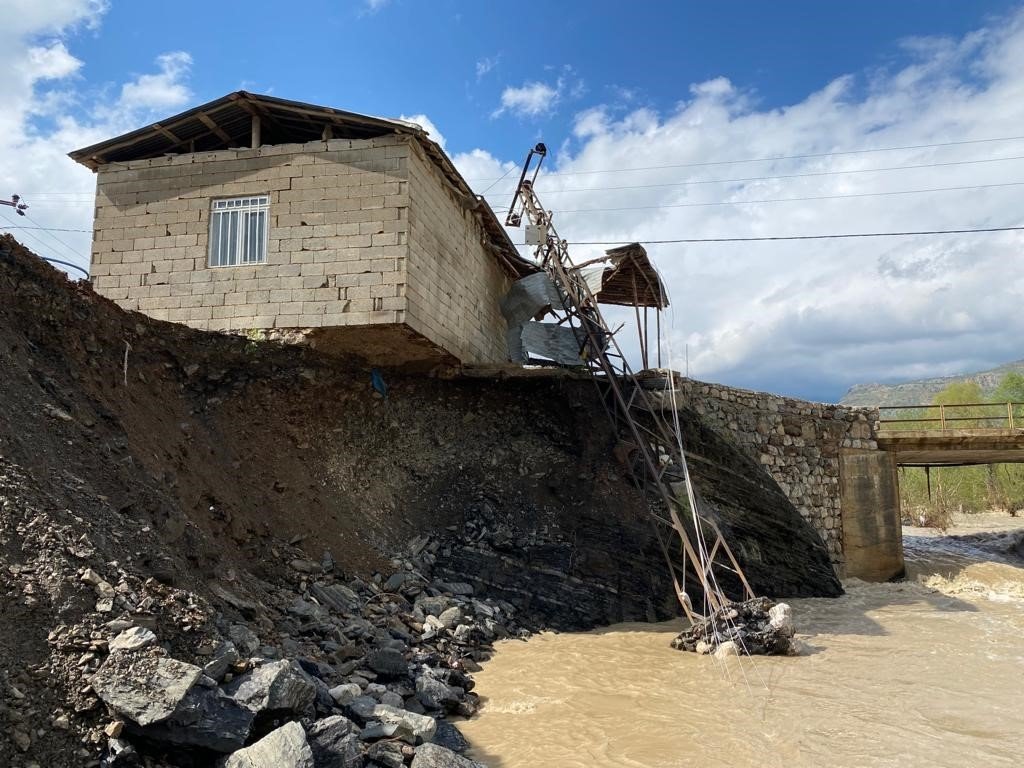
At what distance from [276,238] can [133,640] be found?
8.19m

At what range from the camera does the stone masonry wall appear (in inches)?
661

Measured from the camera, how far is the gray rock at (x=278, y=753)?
4969mm

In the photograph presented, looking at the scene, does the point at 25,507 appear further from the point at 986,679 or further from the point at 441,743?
the point at 986,679

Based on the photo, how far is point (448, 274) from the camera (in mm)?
13781

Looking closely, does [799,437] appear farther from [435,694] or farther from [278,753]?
[278,753]

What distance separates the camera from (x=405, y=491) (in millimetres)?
13133

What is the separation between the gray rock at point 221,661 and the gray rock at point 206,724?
0.86 ft

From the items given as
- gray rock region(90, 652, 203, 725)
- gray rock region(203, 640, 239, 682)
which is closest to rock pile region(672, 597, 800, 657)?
gray rock region(203, 640, 239, 682)

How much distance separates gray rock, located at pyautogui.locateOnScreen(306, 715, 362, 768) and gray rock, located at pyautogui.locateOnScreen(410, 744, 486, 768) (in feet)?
1.53

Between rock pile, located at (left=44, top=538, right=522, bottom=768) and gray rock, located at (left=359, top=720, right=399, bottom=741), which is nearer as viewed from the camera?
rock pile, located at (left=44, top=538, right=522, bottom=768)

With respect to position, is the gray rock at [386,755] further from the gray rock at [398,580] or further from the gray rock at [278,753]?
the gray rock at [398,580]

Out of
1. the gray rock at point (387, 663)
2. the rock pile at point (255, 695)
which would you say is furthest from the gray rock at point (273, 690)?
the gray rock at point (387, 663)

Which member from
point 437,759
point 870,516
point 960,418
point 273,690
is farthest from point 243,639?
point 960,418

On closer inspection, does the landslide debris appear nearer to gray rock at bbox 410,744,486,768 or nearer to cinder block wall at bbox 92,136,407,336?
gray rock at bbox 410,744,486,768
